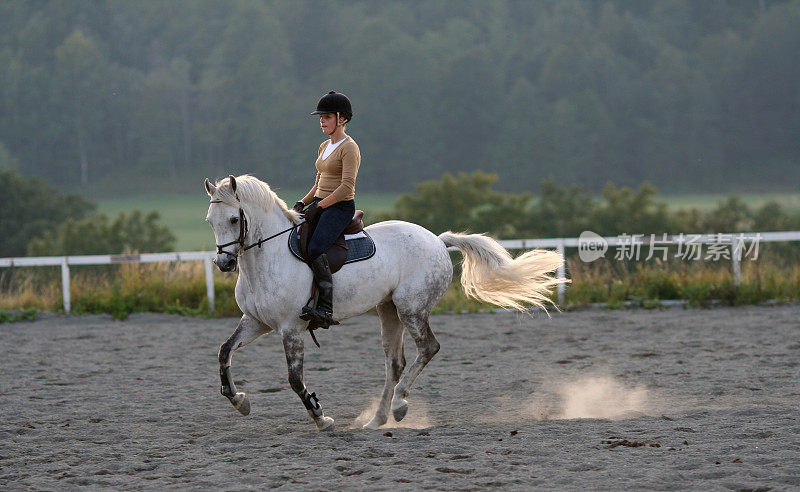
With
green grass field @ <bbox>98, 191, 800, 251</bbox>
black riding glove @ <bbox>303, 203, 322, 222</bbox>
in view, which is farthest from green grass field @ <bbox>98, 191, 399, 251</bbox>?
black riding glove @ <bbox>303, 203, 322, 222</bbox>

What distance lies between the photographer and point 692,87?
2773 inches

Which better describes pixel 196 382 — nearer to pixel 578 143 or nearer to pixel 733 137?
pixel 578 143

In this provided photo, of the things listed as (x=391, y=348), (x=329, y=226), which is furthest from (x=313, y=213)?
(x=391, y=348)

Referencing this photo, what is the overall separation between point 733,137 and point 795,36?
30.5 feet

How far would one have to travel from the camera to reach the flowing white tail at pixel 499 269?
23.8ft

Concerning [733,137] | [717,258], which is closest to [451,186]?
[717,258]

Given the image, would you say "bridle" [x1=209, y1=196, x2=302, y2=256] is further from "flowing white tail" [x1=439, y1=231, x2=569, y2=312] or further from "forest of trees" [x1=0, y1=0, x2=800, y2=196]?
"forest of trees" [x1=0, y1=0, x2=800, y2=196]

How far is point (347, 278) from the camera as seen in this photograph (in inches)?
252

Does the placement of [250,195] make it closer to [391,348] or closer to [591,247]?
[391,348]

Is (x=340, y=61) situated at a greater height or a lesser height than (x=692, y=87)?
greater

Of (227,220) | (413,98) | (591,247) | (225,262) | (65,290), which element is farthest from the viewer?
(413,98)

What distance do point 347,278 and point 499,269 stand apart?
1518 millimetres

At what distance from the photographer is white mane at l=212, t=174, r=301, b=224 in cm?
592

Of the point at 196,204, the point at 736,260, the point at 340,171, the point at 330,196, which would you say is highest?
the point at 196,204
